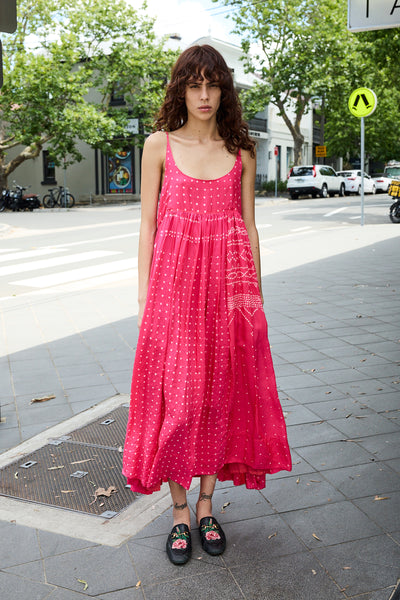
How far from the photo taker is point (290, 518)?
3016mm

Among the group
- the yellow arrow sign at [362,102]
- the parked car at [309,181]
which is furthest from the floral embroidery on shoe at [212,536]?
the parked car at [309,181]

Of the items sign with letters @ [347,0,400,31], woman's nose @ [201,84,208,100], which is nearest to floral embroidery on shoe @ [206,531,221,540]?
woman's nose @ [201,84,208,100]

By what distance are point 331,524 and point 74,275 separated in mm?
7905

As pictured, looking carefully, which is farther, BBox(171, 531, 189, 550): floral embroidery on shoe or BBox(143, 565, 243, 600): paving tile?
BBox(171, 531, 189, 550): floral embroidery on shoe

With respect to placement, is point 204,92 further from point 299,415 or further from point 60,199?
point 60,199

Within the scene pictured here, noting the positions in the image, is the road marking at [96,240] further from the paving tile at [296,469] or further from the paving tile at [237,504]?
the paving tile at [237,504]

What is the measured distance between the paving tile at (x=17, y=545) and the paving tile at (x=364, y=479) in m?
1.44

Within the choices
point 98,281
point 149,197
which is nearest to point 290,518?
point 149,197

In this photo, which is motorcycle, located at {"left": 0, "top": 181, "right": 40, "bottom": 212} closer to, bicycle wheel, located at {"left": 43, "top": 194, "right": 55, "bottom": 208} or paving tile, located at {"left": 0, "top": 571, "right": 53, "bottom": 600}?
bicycle wheel, located at {"left": 43, "top": 194, "right": 55, "bottom": 208}

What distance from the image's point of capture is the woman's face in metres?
2.64

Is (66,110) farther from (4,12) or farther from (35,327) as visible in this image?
(4,12)

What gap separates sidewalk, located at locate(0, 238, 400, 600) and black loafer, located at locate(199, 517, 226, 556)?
0.12 ft

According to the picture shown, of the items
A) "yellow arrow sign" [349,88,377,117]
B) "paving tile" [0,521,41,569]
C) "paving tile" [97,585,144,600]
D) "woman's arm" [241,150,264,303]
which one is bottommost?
"paving tile" [97,585,144,600]

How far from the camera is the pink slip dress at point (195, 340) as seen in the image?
2.66m
